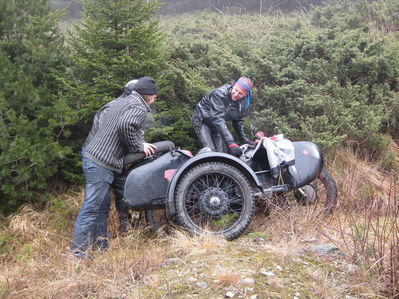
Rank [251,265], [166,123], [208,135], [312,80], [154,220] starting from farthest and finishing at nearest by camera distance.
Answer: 1. [312,80]
2. [166,123]
3. [208,135]
4. [154,220]
5. [251,265]

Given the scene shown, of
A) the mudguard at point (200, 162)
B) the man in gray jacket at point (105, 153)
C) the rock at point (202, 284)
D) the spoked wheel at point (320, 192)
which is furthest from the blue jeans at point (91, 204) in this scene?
the spoked wheel at point (320, 192)

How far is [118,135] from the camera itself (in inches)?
154

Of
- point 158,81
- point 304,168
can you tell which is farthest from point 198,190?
point 158,81

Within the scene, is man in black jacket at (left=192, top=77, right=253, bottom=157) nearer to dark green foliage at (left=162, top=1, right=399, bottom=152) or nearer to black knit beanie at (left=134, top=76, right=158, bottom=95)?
dark green foliage at (left=162, top=1, right=399, bottom=152)

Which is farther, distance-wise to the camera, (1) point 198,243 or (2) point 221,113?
(2) point 221,113

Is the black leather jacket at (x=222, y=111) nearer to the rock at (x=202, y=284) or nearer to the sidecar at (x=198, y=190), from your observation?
the sidecar at (x=198, y=190)

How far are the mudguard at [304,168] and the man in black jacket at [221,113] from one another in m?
0.98

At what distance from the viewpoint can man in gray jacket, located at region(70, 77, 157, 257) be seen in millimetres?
3840

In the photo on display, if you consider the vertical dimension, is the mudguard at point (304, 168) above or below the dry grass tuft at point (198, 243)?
above

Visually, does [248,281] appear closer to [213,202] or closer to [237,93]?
[213,202]

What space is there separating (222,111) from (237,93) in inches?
12.3

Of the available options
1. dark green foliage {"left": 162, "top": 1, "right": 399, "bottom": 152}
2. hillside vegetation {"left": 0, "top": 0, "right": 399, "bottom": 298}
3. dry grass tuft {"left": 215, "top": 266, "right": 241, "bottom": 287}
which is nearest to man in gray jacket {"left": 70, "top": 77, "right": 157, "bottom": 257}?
hillside vegetation {"left": 0, "top": 0, "right": 399, "bottom": 298}

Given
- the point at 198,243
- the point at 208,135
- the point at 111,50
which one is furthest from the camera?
the point at 111,50

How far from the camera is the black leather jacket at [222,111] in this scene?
504cm
